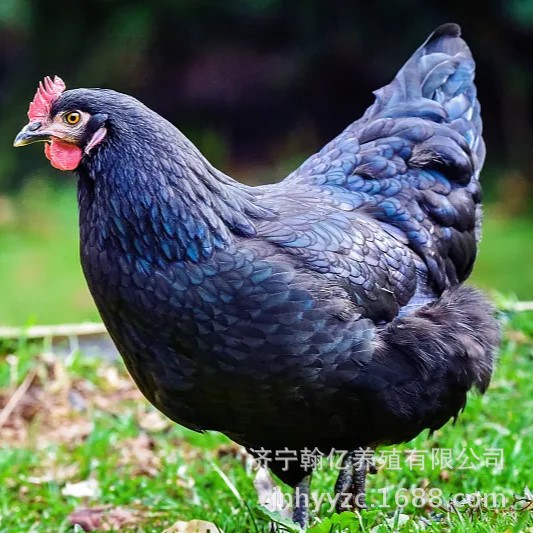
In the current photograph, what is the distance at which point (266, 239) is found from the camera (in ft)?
11.4

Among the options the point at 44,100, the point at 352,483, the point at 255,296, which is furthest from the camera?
the point at 352,483

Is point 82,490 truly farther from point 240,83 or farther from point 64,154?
point 240,83

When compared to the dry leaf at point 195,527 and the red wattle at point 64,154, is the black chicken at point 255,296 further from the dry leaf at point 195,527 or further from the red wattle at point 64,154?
the dry leaf at point 195,527

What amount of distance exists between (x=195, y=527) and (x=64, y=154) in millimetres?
1502

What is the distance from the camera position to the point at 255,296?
3.33m

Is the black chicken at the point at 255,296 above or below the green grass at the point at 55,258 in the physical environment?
below

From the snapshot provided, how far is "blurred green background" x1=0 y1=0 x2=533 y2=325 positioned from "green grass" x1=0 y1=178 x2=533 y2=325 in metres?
0.01

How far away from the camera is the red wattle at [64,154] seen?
339 cm

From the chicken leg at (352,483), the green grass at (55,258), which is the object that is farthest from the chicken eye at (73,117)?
the green grass at (55,258)

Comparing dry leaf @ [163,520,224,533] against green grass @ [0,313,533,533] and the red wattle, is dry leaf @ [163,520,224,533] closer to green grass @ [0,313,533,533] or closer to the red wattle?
green grass @ [0,313,533,533]

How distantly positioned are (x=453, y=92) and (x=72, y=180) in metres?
6.73

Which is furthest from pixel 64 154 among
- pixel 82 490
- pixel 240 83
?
pixel 240 83

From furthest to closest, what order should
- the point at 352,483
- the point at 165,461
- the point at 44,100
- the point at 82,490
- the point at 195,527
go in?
the point at 165,461
the point at 82,490
the point at 352,483
the point at 195,527
the point at 44,100

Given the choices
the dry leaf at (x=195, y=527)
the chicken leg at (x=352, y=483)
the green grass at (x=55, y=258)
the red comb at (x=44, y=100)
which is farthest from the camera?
the green grass at (x=55, y=258)
